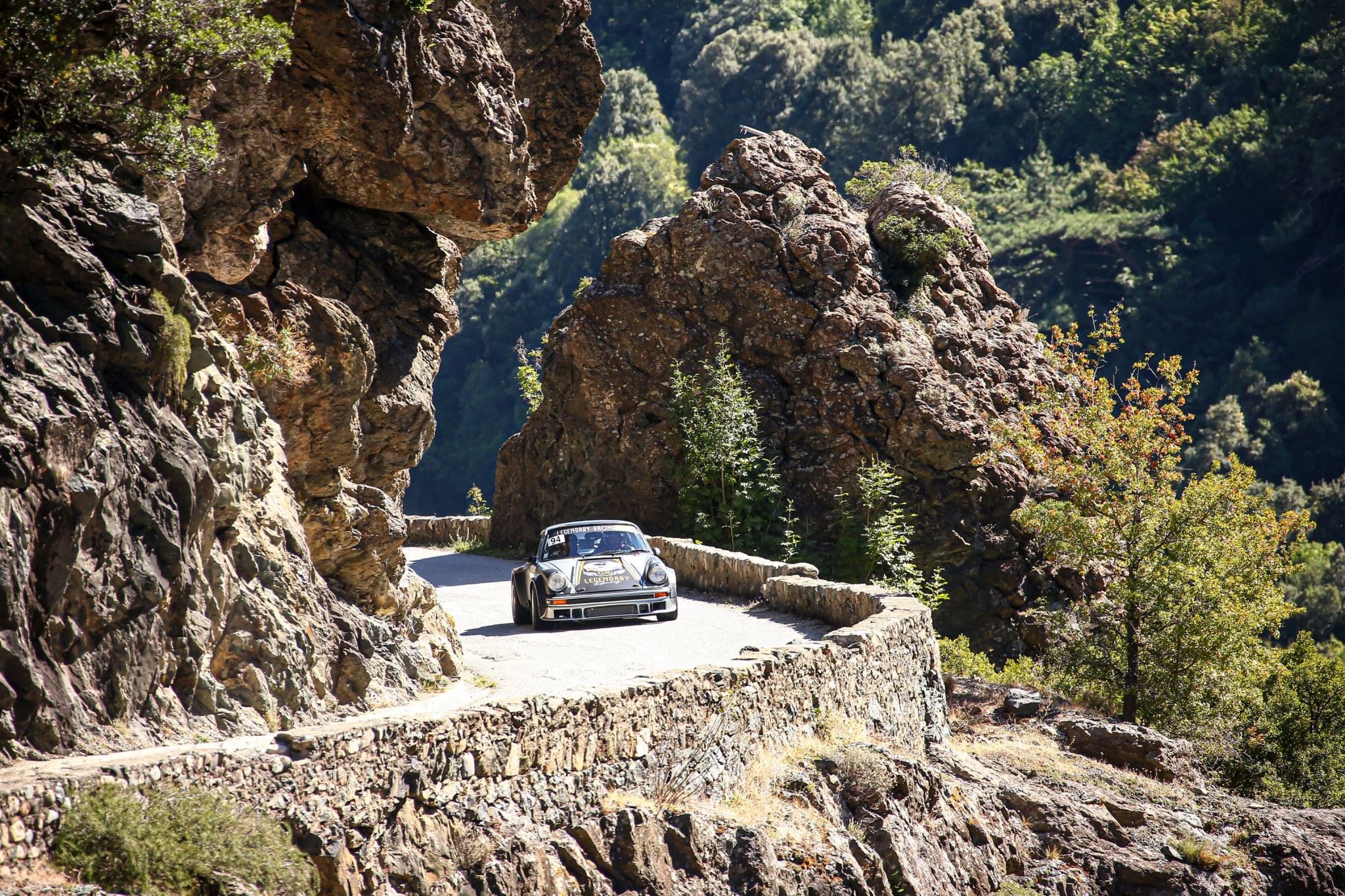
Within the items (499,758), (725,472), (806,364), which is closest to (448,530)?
(725,472)

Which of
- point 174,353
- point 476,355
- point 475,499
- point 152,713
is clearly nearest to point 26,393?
point 174,353

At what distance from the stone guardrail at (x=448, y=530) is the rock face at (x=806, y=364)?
76.6 inches

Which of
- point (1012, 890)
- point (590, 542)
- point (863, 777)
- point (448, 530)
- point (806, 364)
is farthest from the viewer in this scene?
point (448, 530)

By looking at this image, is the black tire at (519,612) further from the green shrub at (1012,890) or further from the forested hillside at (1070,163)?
the forested hillside at (1070,163)

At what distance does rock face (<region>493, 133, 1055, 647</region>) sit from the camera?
25969 millimetres

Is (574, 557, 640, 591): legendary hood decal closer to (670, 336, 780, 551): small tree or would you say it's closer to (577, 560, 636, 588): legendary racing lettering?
(577, 560, 636, 588): legendary racing lettering

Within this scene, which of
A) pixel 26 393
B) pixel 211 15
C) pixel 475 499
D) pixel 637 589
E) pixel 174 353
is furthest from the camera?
pixel 475 499

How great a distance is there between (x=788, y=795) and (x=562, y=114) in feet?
39.4

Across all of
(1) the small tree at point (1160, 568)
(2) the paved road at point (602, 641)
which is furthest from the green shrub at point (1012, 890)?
(1) the small tree at point (1160, 568)

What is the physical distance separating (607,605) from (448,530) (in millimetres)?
16267

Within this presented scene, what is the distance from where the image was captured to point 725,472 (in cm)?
2550

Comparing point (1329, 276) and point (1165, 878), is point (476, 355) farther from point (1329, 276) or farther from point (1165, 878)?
point (1165, 878)

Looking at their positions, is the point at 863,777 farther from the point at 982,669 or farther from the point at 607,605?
the point at 982,669

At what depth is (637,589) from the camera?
17469 millimetres
